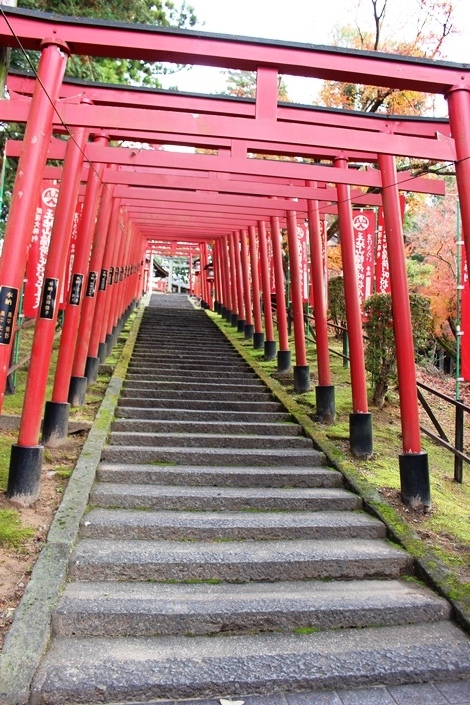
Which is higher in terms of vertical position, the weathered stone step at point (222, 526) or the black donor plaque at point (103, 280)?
the black donor plaque at point (103, 280)

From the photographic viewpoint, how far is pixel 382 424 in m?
8.58

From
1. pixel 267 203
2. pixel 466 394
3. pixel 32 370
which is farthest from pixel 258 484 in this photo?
pixel 466 394

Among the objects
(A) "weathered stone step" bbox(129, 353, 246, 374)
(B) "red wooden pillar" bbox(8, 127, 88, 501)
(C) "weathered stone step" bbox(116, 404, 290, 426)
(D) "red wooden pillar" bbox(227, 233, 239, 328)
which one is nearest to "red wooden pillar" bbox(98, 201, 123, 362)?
(A) "weathered stone step" bbox(129, 353, 246, 374)

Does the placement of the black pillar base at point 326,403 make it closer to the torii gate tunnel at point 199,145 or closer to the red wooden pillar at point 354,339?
the torii gate tunnel at point 199,145

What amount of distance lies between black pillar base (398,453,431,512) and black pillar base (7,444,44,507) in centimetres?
359

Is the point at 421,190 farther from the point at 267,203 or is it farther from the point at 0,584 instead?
the point at 0,584

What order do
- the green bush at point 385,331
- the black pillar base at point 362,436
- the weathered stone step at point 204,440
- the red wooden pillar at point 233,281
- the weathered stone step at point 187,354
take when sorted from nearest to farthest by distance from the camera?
the weathered stone step at point 204,440, the black pillar base at point 362,436, the green bush at point 385,331, the weathered stone step at point 187,354, the red wooden pillar at point 233,281

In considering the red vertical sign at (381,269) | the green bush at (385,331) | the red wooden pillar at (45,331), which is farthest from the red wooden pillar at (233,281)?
the red wooden pillar at (45,331)

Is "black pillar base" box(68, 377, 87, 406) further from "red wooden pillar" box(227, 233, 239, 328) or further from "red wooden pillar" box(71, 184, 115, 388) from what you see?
"red wooden pillar" box(227, 233, 239, 328)

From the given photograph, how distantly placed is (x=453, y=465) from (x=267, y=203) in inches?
212

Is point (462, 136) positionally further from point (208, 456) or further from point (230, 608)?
point (230, 608)

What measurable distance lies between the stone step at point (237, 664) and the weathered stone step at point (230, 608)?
0.26 feet

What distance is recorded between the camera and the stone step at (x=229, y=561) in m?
4.41

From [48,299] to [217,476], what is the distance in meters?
2.58
